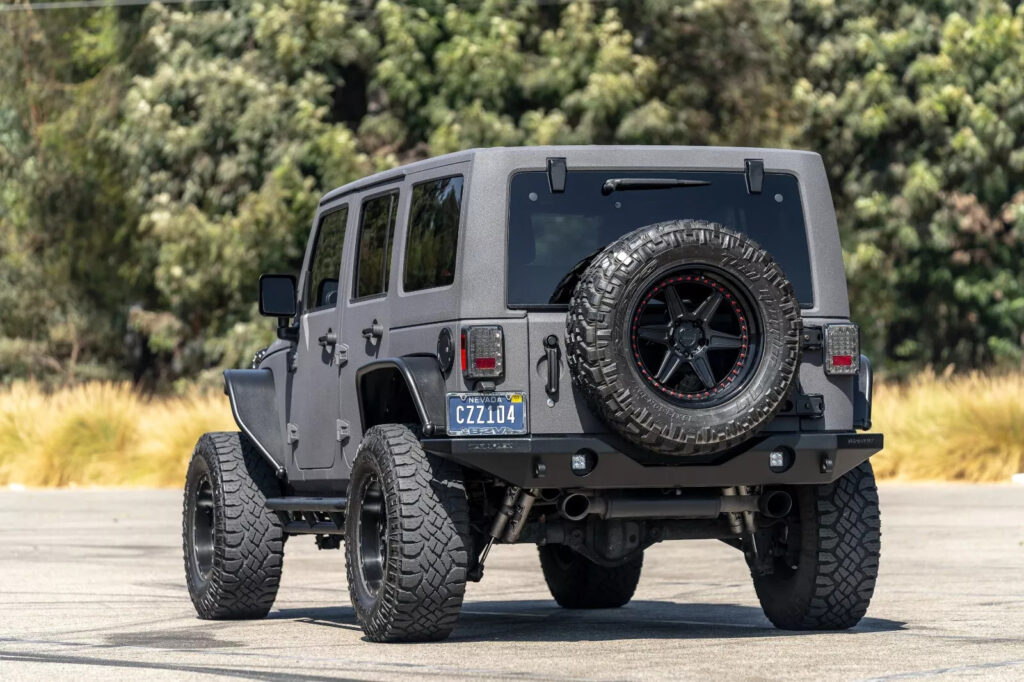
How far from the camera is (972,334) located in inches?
1629

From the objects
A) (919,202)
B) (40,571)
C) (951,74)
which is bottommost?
(40,571)

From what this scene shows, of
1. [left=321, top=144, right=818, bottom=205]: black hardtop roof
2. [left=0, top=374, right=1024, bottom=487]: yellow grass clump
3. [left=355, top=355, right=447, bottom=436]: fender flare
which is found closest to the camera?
[left=355, top=355, right=447, bottom=436]: fender flare

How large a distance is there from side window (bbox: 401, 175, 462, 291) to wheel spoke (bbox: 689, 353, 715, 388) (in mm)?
1149

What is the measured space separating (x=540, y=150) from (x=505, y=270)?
0.63 metres

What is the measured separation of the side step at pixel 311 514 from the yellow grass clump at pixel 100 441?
51.8 ft

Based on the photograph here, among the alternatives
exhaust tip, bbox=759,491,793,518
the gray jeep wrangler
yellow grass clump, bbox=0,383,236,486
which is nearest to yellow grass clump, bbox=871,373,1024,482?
yellow grass clump, bbox=0,383,236,486

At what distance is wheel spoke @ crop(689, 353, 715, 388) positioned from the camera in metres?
8.87

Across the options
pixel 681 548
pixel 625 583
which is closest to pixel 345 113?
pixel 681 548

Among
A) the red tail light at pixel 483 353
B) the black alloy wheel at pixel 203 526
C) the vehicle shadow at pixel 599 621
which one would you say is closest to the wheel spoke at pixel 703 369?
the red tail light at pixel 483 353

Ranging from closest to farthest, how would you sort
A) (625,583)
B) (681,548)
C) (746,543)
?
(746,543)
(625,583)
(681,548)

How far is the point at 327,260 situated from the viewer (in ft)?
35.9

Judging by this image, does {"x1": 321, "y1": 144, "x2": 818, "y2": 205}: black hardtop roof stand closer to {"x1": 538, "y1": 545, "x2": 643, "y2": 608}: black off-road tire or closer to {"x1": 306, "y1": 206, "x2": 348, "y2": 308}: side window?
{"x1": 306, "y1": 206, "x2": 348, "y2": 308}: side window

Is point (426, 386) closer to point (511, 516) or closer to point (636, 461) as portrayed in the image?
point (511, 516)

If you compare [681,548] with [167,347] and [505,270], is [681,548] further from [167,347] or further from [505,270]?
[167,347]
